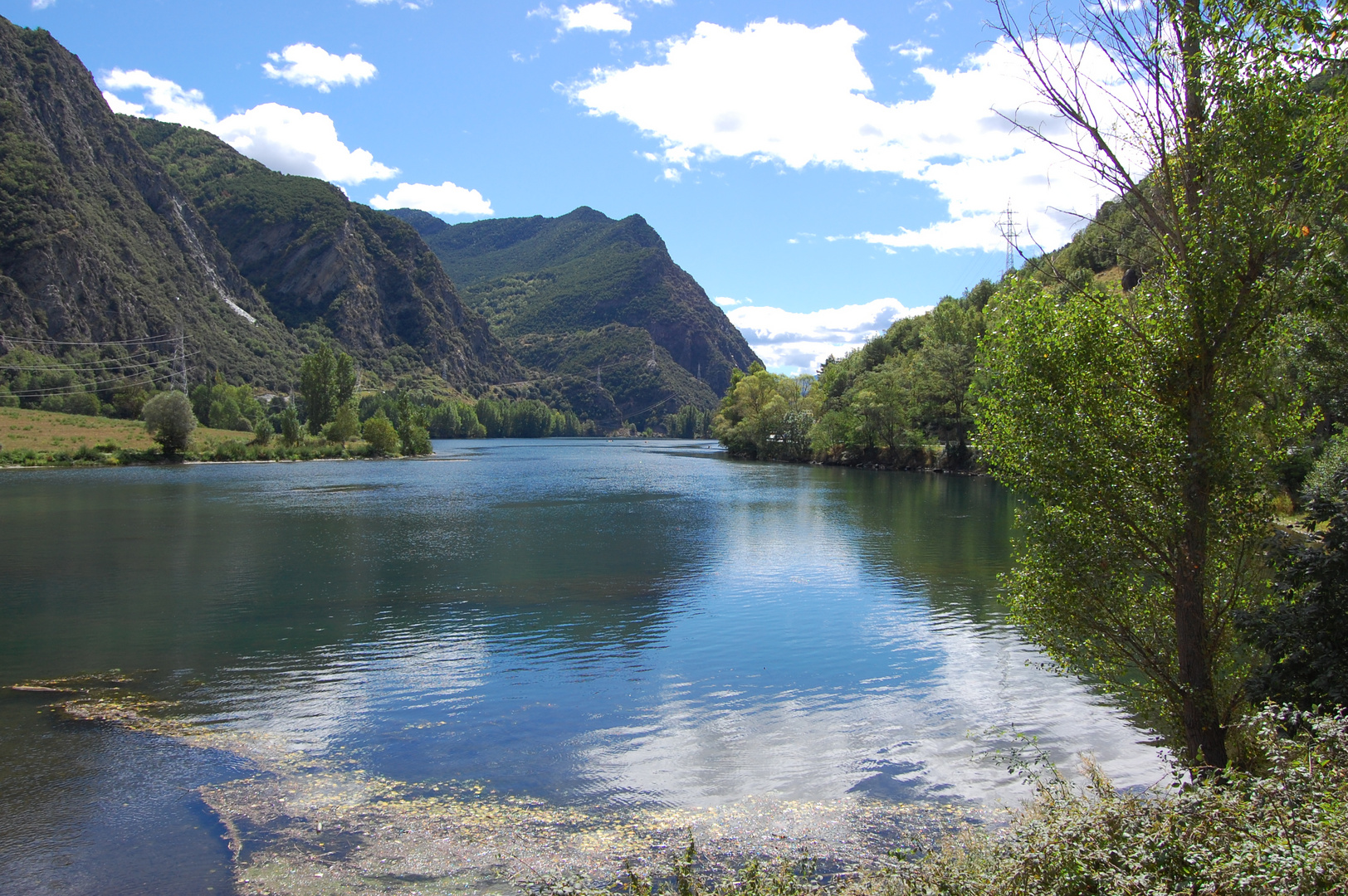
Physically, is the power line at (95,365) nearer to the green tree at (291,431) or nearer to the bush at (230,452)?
the green tree at (291,431)

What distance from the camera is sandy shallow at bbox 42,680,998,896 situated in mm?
9477

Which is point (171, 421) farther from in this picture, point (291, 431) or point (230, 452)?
point (291, 431)

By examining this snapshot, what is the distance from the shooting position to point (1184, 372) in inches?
424

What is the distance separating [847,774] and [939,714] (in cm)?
396

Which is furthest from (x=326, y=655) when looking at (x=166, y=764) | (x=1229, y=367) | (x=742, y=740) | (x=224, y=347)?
(x=224, y=347)

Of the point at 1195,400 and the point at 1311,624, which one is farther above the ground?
the point at 1195,400

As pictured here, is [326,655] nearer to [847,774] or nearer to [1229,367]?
[847,774]

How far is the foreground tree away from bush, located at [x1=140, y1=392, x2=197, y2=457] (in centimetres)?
10540

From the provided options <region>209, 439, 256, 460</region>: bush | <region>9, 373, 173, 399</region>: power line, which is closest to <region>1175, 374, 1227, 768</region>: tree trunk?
<region>209, 439, 256, 460</region>: bush

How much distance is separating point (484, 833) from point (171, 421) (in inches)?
4050

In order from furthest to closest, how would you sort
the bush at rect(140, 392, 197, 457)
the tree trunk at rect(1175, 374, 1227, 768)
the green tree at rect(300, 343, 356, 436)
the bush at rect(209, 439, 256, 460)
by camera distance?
the green tree at rect(300, 343, 356, 436) < the bush at rect(209, 439, 256, 460) < the bush at rect(140, 392, 197, 457) < the tree trunk at rect(1175, 374, 1227, 768)

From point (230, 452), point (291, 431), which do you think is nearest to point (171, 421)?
point (230, 452)

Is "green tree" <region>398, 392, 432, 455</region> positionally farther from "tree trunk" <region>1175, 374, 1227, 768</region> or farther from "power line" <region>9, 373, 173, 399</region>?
"tree trunk" <region>1175, 374, 1227, 768</region>

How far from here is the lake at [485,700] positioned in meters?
10.8
